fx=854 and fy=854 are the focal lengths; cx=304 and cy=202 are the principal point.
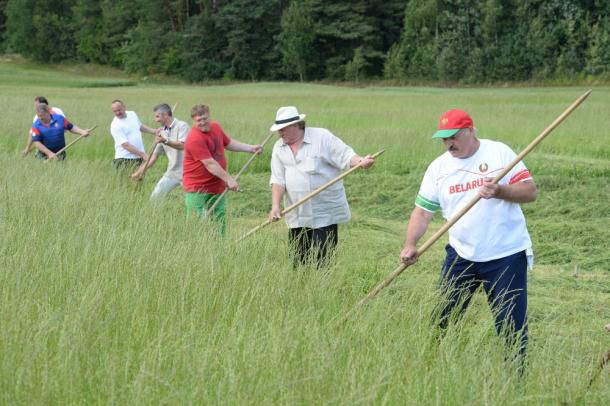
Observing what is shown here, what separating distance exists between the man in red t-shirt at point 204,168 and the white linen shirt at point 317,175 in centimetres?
135

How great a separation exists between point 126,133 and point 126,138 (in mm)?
67

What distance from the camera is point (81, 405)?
3.21m

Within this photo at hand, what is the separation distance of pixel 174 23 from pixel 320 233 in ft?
226

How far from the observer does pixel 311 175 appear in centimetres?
673

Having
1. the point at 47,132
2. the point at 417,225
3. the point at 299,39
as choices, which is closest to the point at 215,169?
the point at 417,225

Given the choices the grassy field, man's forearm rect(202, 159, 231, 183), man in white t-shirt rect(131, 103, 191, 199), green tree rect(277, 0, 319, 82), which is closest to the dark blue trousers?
the grassy field

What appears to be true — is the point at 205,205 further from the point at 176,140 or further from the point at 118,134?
the point at 118,134

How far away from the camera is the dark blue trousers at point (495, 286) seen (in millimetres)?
4789

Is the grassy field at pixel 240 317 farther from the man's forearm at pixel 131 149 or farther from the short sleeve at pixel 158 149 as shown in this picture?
the man's forearm at pixel 131 149

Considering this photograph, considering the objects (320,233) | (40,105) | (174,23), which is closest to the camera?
(320,233)

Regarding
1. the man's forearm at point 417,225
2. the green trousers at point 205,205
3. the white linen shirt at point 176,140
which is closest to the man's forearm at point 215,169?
the green trousers at point 205,205

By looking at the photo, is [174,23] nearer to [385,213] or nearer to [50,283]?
[385,213]

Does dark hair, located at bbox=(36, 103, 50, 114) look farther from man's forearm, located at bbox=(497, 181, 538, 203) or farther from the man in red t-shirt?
man's forearm, located at bbox=(497, 181, 538, 203)

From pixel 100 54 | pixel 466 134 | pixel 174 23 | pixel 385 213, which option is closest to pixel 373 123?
pixel 385 213
